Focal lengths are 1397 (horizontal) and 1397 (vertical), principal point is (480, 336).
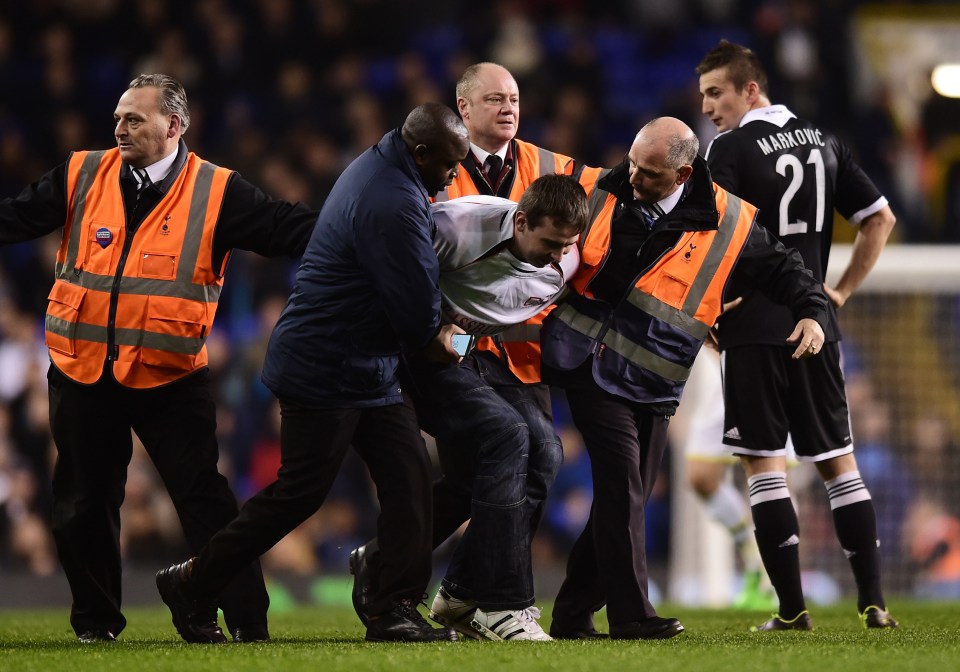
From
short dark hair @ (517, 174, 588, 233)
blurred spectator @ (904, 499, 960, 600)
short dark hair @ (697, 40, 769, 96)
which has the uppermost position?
short dark hair @ (697, 40, 769, 96)

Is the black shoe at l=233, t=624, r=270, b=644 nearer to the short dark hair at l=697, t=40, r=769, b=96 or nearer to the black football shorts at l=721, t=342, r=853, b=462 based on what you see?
the black football shorts at l=721, t=342, r=853, b=462

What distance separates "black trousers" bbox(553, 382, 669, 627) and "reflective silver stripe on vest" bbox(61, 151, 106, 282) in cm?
173

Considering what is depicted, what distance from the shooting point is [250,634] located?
4.74 m

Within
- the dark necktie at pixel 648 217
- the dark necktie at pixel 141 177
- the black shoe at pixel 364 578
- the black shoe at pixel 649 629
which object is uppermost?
the dark necktie at pixel 141 177

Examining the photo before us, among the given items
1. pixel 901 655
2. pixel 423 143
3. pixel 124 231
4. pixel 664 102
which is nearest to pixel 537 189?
pixel 423 143

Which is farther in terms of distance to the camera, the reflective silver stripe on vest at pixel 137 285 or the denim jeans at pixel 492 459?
the reflective silver stripe on vest at pixel 137 285

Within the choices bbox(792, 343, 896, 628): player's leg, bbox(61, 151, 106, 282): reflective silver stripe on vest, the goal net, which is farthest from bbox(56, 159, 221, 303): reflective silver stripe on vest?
the goal net

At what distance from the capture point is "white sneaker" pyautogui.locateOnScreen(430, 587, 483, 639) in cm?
474

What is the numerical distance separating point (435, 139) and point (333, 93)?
7.99m

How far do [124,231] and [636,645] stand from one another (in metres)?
2.15

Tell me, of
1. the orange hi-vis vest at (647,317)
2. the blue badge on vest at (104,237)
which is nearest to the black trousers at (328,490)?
the orange hi-vis vest at (647,317)

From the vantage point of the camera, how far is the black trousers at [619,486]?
4.48 metres

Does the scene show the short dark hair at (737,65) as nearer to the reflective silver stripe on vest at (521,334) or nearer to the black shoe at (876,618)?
the reflective silver stripe on vest at (521,334)

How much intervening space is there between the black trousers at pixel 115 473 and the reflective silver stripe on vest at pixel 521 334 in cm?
105
